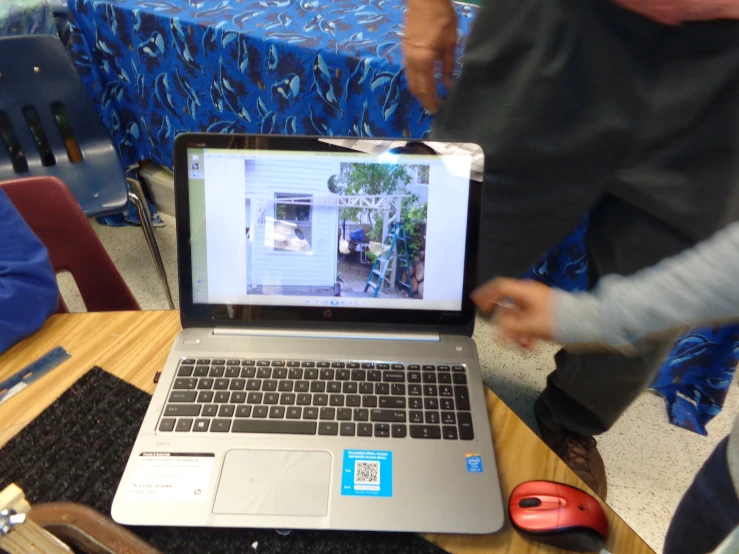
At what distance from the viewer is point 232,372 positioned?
0.56 meters

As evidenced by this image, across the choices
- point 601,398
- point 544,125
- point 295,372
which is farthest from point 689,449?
point 295,372

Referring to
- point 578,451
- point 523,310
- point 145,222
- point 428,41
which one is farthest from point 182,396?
point 145,222

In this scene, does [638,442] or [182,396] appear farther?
[638,442]

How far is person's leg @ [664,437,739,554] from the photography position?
0.57 meters

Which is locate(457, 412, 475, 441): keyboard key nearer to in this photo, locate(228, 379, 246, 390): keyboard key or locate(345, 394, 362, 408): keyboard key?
locate(345, 394, 362, 408): keyboard key

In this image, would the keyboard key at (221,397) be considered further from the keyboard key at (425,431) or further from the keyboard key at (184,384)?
the keyboard key at (425,431)

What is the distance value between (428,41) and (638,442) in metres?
1.10

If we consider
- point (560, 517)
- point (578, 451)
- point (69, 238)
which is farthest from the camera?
point (578, 451)

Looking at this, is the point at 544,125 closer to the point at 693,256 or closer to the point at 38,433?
the point at 693,256

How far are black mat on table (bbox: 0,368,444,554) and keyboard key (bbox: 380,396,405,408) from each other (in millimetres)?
128

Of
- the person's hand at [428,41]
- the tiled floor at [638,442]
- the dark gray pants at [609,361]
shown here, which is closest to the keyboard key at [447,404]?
the dark gray pants at [609,361]

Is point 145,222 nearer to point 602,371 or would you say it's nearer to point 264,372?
point 264,372

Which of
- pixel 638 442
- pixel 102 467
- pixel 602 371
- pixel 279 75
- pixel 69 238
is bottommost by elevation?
pixel 638 442

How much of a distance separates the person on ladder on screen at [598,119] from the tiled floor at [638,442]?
0.36m
